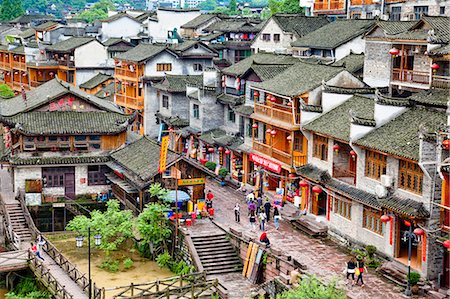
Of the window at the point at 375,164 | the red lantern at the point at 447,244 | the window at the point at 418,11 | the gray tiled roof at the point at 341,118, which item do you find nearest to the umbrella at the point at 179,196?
the gray tiled roof at the point at 341,118

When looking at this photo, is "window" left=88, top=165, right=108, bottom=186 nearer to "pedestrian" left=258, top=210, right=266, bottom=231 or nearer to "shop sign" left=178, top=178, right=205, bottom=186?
"shop sign" left=178, top=178, right=205, bottom=186

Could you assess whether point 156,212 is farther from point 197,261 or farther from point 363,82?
point 363,82

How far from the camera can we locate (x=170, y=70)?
7138 cm

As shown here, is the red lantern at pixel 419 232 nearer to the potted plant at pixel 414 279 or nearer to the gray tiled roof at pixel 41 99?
the potted plant at pixel 414 279

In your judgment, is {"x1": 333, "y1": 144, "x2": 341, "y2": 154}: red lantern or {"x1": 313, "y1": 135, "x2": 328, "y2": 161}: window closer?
{"x1": 333, "y1": 144, "x2": 341, "y2": 154}: red lantern

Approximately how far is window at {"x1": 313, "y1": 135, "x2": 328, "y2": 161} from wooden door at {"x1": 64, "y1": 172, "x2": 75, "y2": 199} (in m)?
17.4

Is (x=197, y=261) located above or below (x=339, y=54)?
below

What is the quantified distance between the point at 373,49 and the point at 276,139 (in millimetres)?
8805

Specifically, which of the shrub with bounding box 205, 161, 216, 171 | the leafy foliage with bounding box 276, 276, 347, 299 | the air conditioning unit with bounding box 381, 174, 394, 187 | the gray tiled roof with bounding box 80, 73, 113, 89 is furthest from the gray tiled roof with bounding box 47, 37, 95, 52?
the leafy foliage with bounding box 276, 276, 347, 299

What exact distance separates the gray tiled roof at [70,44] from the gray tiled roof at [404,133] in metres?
55.3

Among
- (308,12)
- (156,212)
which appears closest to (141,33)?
(308,12)

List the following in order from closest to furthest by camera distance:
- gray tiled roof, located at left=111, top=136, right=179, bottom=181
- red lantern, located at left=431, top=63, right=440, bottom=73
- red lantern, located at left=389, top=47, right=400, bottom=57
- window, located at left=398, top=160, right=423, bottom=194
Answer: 1. window, located at left=398, top=160, right=423, bottom=194
2. red lantern, located at left=431, top=63, right=440, bottom=73
3. red lantern, located at left=389, top=47, right=400, bottom=57
4. gray tiled roof, located at left=111, top=136, right=179, bottom=181

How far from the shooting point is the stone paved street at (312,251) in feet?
107

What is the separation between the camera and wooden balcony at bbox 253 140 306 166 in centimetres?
4478
